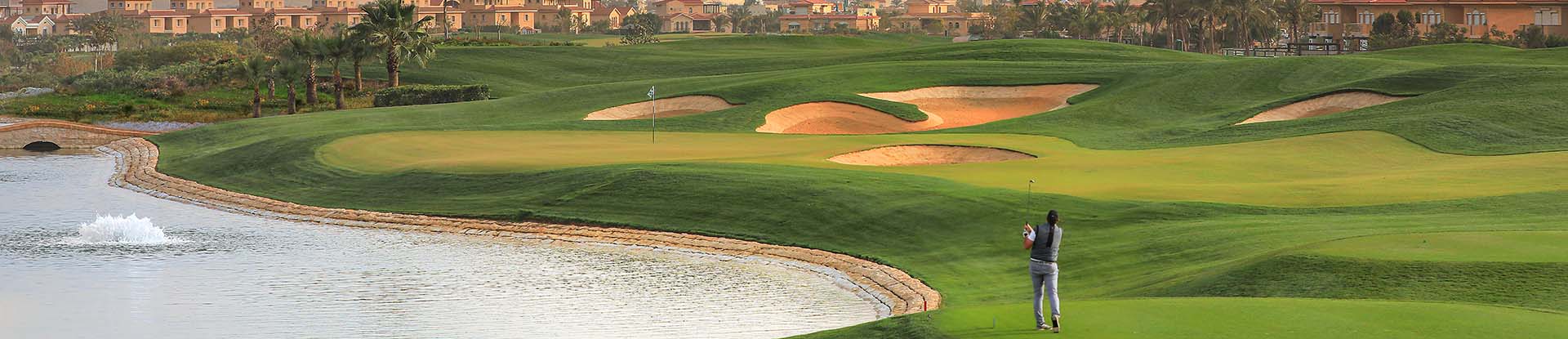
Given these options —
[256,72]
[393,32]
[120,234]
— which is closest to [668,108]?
[256,72]

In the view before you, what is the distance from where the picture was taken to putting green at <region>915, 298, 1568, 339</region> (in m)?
19.4

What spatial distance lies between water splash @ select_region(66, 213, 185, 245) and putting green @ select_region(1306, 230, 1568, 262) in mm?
25046

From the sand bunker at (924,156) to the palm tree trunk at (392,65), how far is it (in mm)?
42025

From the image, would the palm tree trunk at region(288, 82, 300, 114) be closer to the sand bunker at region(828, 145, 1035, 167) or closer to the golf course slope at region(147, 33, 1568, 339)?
the golf course slope at region(147, 33, 1568, 339)

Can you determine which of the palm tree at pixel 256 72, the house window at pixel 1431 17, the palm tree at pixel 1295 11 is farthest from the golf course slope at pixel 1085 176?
the palm tree at pixel 1295 11

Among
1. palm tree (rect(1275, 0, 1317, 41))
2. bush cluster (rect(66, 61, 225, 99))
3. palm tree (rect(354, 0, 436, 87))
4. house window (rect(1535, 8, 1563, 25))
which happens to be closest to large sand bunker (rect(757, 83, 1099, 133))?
palm tree (rect(354, 0, 436, 87))

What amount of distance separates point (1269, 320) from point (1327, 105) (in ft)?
137

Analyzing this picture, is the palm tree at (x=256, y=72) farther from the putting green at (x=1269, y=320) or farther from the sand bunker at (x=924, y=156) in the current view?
the putting green at (x=1269, y=320)

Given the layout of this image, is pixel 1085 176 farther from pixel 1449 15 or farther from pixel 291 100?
pixel 1449 15

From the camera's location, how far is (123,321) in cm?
2773

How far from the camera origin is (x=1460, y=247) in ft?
85.9

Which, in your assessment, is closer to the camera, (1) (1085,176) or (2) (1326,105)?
(1) (1085,176)

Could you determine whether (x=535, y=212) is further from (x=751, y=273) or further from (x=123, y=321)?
(x=123, y=321)

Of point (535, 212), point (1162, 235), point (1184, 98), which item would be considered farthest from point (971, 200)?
point (1184, 98)
